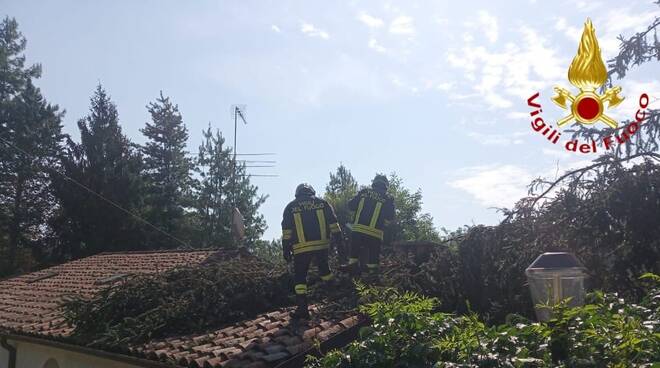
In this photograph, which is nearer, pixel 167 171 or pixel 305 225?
pixel 305 225

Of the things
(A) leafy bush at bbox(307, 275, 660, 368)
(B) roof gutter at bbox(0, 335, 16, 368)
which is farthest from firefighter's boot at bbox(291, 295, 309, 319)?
(B) roof gutter at bbox(0, 335, 16, 368)

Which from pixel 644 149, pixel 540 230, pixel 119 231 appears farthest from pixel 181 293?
pixel 119 231

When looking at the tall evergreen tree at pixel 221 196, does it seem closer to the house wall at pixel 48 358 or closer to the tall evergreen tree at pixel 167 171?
the tall evergreen tree at pixel 167 171

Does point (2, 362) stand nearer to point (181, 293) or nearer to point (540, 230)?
point (181, 293)

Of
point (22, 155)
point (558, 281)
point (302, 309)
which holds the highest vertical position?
point (22, 155)

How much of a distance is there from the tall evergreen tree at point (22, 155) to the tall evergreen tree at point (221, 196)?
345 inches

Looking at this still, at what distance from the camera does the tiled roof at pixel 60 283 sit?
420 inches

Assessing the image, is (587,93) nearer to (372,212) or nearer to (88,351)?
(372,212)

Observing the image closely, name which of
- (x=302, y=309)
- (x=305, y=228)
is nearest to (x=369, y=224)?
(x=305, y=228)

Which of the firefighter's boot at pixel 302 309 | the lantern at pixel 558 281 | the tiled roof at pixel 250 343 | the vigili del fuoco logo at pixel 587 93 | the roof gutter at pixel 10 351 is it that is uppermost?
the vigili del fuoco logo at pixel 587 93

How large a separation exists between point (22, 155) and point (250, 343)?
101ft

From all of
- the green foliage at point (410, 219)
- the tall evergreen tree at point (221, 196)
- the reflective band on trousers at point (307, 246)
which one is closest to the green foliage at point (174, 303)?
the reflective band on trousers at point (307, 246)

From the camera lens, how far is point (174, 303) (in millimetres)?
8328

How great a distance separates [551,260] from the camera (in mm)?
4148
